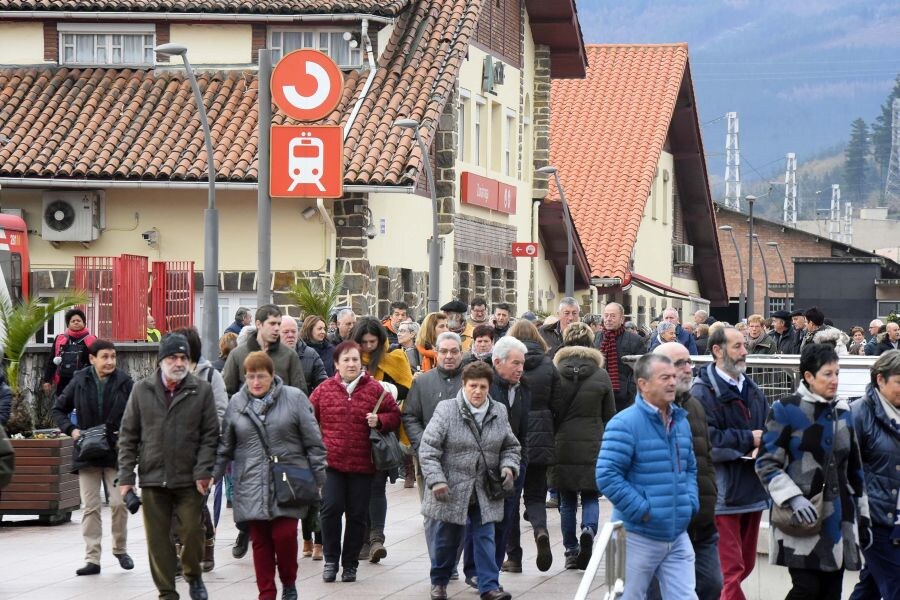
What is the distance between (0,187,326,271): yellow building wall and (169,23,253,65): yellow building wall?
2.97 m

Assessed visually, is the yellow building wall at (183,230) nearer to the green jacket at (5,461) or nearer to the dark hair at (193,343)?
the dark hair at (193,343)

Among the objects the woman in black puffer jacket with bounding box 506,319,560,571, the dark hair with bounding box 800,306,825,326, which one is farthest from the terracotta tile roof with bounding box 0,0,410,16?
the woman in black puffer jacket with bounding box 506,319,560,571

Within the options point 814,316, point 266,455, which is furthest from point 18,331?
point 814,316

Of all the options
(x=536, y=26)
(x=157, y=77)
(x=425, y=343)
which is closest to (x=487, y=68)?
Result: (x=536, y=26)

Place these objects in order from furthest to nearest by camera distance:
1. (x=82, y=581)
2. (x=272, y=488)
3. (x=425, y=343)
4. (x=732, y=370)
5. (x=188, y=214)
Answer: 1. (x=188, y=214)
2. (x=425, y=343)
3. (x=82, y=581)
4. (x=272, y=488)
5. (x=732, y=370)

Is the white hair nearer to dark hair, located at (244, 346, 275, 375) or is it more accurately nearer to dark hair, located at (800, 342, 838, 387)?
dark hair, located at (244, 346, 275, 375)

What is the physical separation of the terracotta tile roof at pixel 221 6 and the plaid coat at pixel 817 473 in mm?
21823

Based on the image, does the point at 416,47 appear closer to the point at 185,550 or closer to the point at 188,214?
the point at 188,214

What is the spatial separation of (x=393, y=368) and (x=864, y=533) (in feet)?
18.4

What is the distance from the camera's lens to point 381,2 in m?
30.9

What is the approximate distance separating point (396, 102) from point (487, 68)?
6.57m

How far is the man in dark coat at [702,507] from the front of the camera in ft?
33.1

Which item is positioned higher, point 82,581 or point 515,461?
point 515,461

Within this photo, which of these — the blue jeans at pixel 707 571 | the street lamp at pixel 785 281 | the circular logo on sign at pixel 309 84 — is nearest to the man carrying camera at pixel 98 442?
the blue jeans at pixel 707 571
